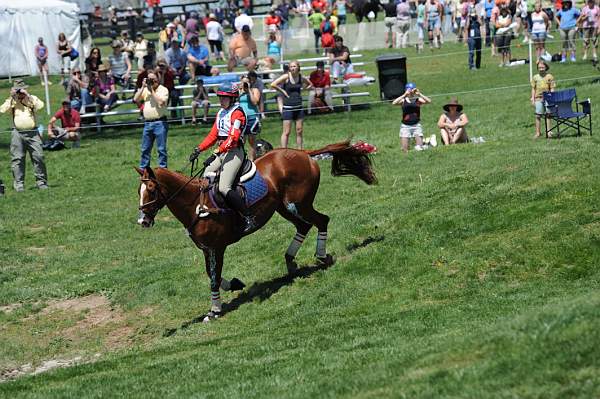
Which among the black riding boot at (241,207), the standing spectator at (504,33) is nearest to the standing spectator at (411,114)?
the black riding boot at (241,207)

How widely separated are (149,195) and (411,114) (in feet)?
36.8

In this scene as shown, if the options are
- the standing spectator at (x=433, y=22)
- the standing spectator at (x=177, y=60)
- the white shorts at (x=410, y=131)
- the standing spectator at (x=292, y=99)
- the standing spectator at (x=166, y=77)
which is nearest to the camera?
the white shorts at (x=410, y=131)

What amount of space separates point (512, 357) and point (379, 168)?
46.5 ft

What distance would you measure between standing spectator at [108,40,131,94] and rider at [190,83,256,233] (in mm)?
19257

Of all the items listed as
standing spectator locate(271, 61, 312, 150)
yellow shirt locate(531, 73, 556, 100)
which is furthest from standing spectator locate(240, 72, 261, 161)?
yellow shirt locate(531, 73, 556, 100)

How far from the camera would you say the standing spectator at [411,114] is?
24094 mm

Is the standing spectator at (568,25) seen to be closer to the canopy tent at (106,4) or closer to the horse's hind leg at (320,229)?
the horse's hind leg at (320,229)

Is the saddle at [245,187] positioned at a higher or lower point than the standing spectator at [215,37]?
lower

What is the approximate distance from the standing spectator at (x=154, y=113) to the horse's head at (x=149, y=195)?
30.4ft

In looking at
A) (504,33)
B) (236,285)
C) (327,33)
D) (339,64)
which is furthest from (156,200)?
(504,33)

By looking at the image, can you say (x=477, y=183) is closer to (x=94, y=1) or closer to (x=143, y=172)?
(x=143, y=172)

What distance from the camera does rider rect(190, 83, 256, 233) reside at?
564 inches

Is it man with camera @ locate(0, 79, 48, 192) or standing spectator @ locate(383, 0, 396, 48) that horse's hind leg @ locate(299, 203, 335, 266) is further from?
standing spectator @ locate(383, 0, 396, 48)

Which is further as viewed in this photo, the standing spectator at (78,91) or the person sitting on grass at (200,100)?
the standing spectator at (78,91)
